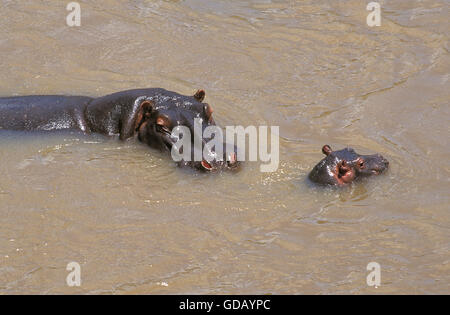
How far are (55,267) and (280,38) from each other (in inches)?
217

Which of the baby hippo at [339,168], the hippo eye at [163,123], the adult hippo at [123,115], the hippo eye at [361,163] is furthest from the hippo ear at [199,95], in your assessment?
the hippo eye at [361,163]

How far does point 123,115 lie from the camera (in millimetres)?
8406

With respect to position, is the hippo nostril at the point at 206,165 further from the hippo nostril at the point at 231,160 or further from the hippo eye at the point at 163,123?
the hippo eye at the point at 163,123

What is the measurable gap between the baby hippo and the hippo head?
79 cm

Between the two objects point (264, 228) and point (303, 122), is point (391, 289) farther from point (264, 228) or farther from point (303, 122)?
point (303, 122)

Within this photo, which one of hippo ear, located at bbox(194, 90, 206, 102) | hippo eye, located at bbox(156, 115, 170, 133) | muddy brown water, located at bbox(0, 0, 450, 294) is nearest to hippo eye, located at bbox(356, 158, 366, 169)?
muddy brown water, located at bbox(0, 0, 450, 294)

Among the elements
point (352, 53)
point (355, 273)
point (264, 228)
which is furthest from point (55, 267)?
point (352, 53)

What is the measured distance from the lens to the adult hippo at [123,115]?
320 inches

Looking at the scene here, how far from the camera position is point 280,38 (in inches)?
438

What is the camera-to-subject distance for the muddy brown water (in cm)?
661

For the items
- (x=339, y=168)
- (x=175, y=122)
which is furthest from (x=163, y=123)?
(x=339, y=168)

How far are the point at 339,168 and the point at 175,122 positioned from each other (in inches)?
62.3

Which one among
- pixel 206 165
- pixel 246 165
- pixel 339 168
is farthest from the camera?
pixel 246 165

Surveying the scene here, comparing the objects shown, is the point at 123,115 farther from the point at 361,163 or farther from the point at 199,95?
the point at 361,163
